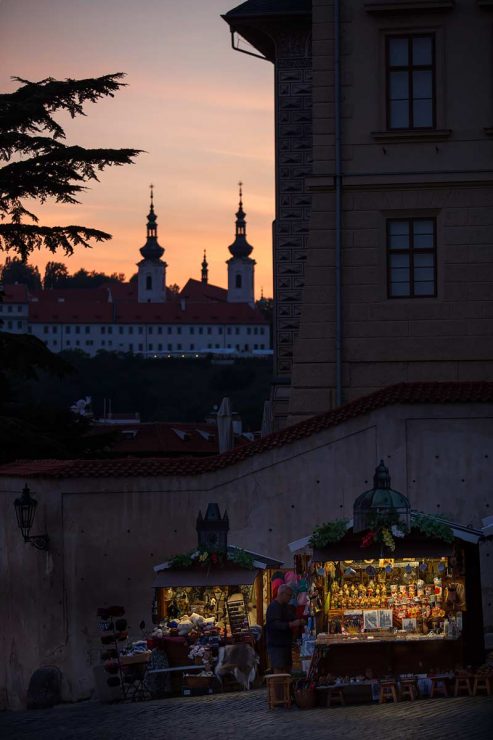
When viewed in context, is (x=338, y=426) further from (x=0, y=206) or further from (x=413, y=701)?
(x=0, y=206)

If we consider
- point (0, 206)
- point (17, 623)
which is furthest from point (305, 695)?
point (0, 206)

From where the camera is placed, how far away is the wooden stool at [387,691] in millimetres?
17766

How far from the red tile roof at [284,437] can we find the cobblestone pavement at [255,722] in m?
3.93

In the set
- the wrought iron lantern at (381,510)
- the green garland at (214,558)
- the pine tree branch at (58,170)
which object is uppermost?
the pine tree branch at (58,170)

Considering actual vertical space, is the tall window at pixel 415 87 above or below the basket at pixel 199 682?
above

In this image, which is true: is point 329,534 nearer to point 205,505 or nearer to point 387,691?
point 387,691

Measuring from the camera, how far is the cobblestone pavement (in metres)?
15.7

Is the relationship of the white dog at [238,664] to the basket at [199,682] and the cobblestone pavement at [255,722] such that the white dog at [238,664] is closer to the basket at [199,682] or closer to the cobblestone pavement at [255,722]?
the basket at [199,682]

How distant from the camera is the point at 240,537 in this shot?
2275 centimetres

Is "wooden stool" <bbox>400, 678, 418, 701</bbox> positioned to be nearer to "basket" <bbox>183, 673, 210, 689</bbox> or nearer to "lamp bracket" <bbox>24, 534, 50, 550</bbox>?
"basket" <bbox>183, 673, 210, 689</bbox>

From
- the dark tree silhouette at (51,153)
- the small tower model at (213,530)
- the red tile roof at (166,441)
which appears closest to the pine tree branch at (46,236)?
the dark tree silhouette at (51,153)

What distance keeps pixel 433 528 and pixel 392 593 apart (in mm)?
1052

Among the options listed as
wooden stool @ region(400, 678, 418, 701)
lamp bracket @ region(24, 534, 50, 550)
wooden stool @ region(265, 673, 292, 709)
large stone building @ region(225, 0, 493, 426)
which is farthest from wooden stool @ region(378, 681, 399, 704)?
large stone building @ region(225, 0, 493, 426)

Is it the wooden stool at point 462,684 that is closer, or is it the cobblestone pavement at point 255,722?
the cobblestone pavement at point 255,722
